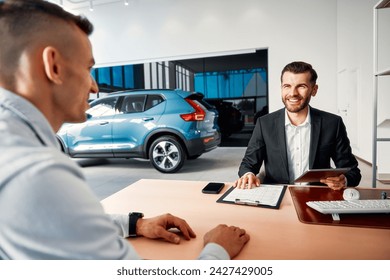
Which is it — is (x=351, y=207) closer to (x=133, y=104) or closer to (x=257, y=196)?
(x=257, y=196)

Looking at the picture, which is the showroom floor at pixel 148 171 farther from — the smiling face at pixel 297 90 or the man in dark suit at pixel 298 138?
the smiling face at pixel 297 90

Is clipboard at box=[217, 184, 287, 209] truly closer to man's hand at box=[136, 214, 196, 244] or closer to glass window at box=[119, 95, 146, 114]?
man's hand at box=[136, 214, 196, 244]

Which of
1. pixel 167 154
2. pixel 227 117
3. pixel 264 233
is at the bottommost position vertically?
pixel 167 154

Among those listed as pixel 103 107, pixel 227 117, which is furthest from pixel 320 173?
pixel 227 117

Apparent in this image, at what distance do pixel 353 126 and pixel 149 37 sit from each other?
14.9 feet

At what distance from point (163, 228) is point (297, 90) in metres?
1.26

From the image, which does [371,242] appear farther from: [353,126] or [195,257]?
[353,126]

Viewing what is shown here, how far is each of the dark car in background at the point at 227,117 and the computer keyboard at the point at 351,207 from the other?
573 centimetres

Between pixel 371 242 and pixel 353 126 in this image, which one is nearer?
pixel 371 242

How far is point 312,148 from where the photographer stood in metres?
1.70

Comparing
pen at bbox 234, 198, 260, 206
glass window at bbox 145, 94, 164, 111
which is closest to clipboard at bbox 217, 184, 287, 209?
pen at bbox 234, 198, 260, 206

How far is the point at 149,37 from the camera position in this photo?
6453 millimetres
